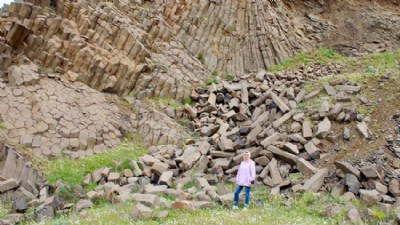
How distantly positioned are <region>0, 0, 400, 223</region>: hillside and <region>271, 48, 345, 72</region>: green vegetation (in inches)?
2.7

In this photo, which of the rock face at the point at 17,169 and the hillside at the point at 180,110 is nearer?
the hillside at the point at 180,110

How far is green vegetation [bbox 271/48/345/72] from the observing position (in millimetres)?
21781

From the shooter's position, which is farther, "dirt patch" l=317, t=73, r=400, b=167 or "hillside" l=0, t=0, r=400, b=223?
"dirt patch" l=317, t=73, r=400, b=167

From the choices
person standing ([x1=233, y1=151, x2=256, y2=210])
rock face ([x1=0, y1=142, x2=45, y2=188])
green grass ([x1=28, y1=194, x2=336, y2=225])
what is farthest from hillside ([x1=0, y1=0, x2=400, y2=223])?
person standing ([x1=233, y1=151, x2=256, y2=210])

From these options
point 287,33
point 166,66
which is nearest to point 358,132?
point 166,66

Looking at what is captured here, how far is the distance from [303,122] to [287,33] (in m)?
11.3

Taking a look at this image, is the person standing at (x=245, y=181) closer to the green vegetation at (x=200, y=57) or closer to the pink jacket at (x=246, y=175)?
the pink jacket at (x=246, y=175)

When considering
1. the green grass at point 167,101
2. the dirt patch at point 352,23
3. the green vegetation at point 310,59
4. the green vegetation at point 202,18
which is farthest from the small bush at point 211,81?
the dirt patch at point 352,23

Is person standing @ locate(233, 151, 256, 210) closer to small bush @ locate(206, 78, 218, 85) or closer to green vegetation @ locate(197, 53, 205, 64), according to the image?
small bush @ locate(206, 78, 218, 85)

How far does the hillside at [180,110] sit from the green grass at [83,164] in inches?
2.1

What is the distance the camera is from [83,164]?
13617 mm

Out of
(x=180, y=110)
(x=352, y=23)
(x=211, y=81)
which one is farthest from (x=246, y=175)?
(x=352, y=23)

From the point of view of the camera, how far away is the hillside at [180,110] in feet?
38.1

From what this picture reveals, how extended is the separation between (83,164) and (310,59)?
13.8 metres
